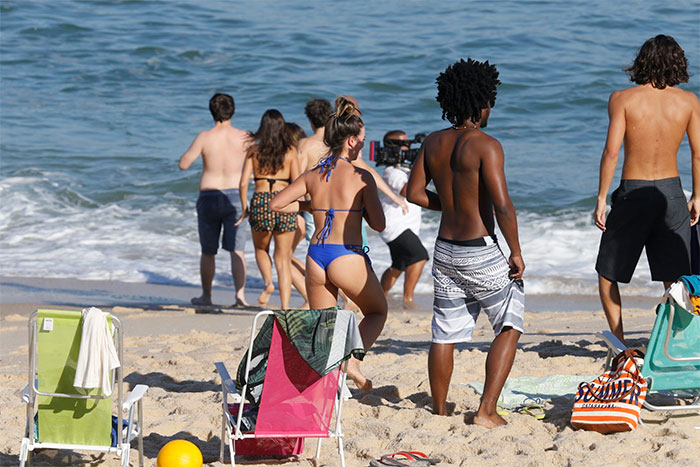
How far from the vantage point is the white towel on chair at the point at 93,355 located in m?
3.29

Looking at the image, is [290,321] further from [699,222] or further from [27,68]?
[27,68]

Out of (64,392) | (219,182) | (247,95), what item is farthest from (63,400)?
(247,95)

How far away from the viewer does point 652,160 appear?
180 inches

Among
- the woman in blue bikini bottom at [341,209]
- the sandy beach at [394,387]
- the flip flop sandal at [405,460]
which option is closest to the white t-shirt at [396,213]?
the sandy beach at [394,387]

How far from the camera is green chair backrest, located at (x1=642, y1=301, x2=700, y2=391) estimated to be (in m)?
3.84

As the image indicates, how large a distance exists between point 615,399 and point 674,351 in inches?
12.9

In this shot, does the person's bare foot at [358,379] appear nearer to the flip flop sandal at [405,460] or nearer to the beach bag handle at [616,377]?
the flip flop sandal at [405,460]

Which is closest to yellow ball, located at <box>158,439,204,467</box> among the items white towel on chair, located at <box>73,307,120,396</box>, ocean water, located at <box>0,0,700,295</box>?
white towel on chair, located at <box>73,307,120,396</box>

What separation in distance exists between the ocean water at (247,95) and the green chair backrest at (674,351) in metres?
4.96

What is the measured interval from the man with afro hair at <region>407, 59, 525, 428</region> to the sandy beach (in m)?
0.29

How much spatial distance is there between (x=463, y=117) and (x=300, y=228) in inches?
137

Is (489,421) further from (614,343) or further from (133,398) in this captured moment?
(133,398)

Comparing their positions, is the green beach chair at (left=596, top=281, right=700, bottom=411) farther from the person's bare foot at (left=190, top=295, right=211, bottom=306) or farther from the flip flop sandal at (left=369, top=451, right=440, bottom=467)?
the person's bare foot at (left=190, top=295, right=211, bottom=306)

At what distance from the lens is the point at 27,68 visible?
18594 millimetres
